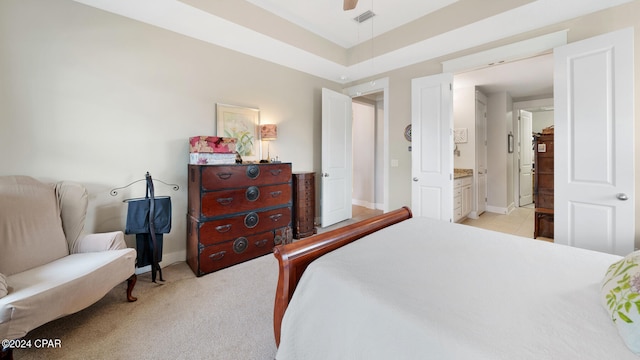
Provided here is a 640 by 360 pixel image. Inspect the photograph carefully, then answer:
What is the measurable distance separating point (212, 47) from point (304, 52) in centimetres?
116

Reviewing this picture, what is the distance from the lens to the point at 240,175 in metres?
2.78

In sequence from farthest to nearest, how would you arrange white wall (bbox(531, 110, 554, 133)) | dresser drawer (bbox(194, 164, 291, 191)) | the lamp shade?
white wall (bbox(531, 110, 554, 133))
the lamp shade
dresser drawer (bbox(194, 164, 291, 191))

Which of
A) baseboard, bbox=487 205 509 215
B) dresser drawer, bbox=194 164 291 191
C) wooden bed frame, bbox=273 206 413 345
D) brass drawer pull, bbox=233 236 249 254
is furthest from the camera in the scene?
baseboard, bbox=487 205 509 215

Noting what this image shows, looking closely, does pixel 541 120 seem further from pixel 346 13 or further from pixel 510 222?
pixel 346 13

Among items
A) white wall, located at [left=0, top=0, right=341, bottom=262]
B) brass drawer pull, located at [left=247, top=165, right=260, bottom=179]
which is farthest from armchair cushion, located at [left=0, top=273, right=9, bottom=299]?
brass drawer pull, located at [left=247, top=165, right=260, bottom=179]

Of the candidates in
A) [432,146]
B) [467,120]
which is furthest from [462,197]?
[432,146]

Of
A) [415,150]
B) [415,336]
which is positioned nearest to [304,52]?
[415,150]

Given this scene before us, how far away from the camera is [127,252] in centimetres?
199

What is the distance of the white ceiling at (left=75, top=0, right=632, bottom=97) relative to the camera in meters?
2.36

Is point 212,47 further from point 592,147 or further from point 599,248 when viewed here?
point 599,248

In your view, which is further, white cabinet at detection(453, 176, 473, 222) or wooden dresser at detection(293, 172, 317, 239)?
white cabinet at detection(453, 176, 473, 222)

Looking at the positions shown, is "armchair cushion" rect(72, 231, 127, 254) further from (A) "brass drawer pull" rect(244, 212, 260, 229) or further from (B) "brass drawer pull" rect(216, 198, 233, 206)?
(A) "brass drawer pull" rect(244, 212, 260, 229)

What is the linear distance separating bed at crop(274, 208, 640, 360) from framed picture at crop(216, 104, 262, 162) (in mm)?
2261

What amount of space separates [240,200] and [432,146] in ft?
8.42
